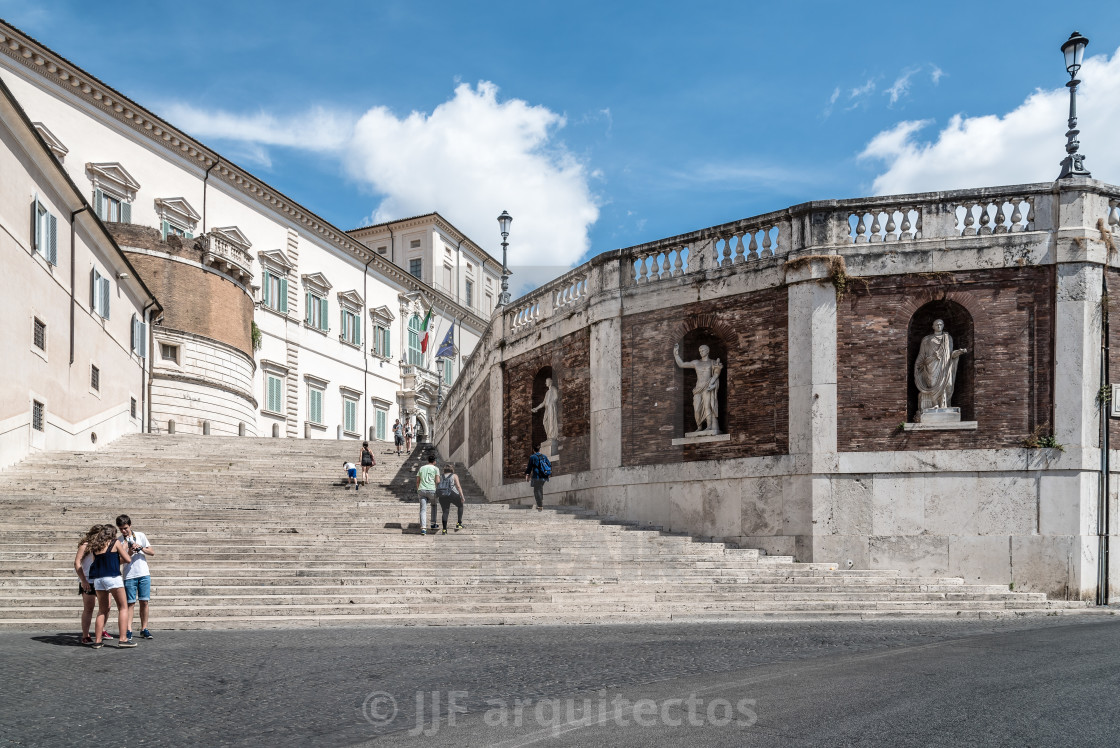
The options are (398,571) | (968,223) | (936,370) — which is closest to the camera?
(398,571)

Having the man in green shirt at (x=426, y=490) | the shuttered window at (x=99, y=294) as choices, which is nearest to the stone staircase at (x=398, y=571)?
the man in green shirt at (x=426, y=490)

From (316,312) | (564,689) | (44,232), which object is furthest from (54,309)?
(316,312)

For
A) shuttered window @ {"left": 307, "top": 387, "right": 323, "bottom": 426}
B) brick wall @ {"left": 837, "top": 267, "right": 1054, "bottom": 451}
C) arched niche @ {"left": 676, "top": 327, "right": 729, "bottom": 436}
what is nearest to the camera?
brick wall @ {"left": 837, "top": 267, "right": 1054, "bottom": 451}

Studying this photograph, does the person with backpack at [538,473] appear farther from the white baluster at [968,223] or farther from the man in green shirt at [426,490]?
the white baluster at [968,223]

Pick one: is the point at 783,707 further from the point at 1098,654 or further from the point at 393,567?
the point at 393,567

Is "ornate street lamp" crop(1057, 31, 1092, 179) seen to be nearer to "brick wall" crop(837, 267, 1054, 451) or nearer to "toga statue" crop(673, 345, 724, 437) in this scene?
"brick wall" crop(837, 267, 1054, 451)

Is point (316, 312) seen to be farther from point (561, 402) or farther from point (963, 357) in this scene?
point (963, 357)

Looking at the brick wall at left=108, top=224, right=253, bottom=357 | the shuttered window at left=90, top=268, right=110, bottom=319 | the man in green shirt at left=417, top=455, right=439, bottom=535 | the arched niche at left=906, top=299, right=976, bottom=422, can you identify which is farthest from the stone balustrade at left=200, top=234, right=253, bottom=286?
the arched niche at left=906, top=299, right=976, bottom=422

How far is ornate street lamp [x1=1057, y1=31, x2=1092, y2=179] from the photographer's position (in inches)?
679

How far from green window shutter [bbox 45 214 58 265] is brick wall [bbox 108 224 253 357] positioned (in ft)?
39.1

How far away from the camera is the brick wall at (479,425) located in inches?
1045

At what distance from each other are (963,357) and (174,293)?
29879 mm

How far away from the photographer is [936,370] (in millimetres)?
17891

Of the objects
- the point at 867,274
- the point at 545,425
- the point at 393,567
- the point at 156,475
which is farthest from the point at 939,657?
the point at 156,475
